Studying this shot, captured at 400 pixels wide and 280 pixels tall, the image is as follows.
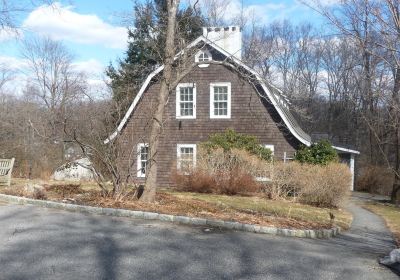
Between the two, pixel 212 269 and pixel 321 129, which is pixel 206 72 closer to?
pixel 212 269

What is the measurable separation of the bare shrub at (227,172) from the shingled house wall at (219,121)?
4.64 meters

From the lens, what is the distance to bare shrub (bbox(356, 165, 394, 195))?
127 ft

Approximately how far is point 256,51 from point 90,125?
8251 mm

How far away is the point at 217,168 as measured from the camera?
21203mm

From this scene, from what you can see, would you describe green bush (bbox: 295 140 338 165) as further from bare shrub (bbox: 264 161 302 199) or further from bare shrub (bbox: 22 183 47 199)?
bare shrub (bbox: 22 183 47 199)

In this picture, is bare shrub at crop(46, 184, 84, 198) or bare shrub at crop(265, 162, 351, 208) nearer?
bare shrub at crop(46, 184, 84, 198)

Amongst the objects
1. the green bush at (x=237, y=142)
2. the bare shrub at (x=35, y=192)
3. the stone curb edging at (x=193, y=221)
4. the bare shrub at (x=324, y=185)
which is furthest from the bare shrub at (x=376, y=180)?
the bare shrub at (x=35, y=192)

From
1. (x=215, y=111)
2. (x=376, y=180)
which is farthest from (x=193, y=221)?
(x=376, y=180)

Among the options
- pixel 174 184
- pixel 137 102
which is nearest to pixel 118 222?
pixel 174 184

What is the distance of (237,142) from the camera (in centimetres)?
2525

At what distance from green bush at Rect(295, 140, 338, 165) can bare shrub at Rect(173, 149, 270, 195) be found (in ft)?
14.1

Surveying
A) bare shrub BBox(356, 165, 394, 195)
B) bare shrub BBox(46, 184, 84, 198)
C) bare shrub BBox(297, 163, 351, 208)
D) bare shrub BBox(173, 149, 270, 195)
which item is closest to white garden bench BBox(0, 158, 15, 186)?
bare shrub BBox(46, 184, 84, 198)

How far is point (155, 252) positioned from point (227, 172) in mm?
13231

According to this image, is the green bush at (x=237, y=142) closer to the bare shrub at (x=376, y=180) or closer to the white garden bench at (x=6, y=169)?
the white garden bench at (x=6, y=169)
